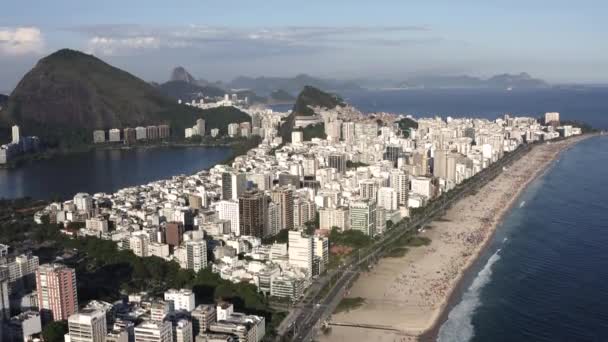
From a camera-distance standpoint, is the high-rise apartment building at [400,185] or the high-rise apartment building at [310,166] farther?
the high-rise apartment building at [310,166]

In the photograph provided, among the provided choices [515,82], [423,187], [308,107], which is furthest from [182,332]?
[515,82]

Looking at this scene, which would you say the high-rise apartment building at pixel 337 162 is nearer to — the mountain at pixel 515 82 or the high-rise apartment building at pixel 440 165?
the high-rise apartment building at pixel 440 165

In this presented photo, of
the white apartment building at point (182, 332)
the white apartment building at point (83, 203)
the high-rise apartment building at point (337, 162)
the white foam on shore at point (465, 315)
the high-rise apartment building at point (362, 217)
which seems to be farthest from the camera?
the high-rise apartment building at point (337, 162)

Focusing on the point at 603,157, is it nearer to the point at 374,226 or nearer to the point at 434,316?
the point at 374,226

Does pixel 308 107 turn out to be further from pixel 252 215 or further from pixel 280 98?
pixel 280 98

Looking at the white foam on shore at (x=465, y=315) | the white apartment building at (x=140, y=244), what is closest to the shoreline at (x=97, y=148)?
the white apartment building at (x=140, y=244)

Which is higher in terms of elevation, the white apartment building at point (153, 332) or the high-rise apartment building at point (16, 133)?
the high-rise apartment building at point (16, 133)
